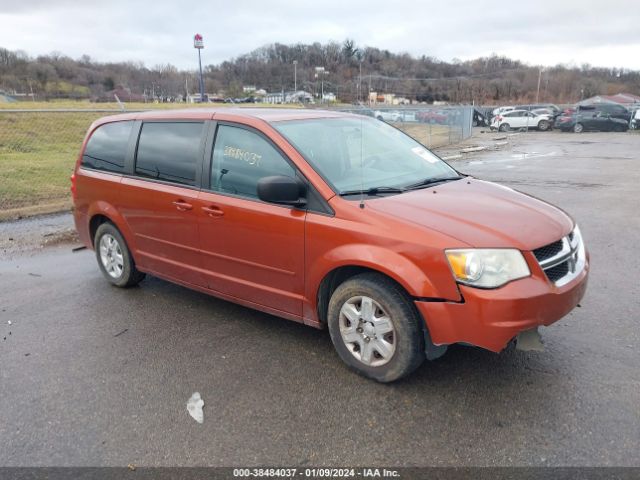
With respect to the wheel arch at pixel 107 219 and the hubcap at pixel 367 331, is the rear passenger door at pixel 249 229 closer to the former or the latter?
the hubcap at pixel 367 331

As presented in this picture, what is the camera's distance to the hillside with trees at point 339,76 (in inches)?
3260

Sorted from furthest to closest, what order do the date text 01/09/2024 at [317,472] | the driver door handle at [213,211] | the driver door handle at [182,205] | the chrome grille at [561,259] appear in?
1. the driver door handle at [182,205]
2. the driver door handle at [213,211]
3. the chrome grille at [561,259]
4. the date text 01/09/2024 at [317,472]

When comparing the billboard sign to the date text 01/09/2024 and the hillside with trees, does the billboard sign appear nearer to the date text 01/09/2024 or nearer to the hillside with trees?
the hillside with trees

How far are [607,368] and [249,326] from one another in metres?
2.68

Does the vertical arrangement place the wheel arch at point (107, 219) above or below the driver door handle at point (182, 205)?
below

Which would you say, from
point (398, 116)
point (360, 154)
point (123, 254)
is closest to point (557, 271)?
point (360, 154)

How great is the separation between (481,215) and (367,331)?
1.05m

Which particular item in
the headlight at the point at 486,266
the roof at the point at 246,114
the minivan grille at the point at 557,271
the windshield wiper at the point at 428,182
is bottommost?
the minivan grille at the point at 557,271

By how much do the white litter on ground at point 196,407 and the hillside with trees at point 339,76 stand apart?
66749 mm

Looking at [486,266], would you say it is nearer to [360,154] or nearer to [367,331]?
[367,331]

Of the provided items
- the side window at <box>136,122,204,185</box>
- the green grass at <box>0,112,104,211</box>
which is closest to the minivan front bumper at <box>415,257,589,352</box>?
the side window at <box>136,122,204,185</box>

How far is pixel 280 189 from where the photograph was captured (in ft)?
11.3

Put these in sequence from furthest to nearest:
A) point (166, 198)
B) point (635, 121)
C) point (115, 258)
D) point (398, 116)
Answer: point (635, 121), point (398, 116), point (115, 258), point (166, 198)

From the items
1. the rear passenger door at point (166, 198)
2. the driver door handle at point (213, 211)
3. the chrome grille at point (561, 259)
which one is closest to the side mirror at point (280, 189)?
the driver door handle at point (213, 211)
